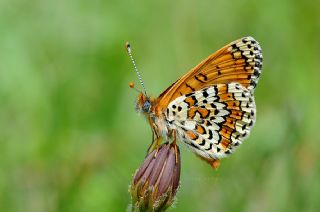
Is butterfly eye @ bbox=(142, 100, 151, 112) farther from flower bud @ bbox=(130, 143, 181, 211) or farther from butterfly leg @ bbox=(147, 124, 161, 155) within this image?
flower bud @ bbox=(130, 143, 181, 211)

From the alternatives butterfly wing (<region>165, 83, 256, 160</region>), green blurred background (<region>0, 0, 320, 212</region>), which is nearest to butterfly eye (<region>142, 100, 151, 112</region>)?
butterfly wing (<region>165, 83, 256, 160</region>)

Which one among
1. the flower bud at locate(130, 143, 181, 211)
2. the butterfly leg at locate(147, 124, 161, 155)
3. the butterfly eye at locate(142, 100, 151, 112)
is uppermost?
the butterfly eye at locate(142, 100, 151, 112)

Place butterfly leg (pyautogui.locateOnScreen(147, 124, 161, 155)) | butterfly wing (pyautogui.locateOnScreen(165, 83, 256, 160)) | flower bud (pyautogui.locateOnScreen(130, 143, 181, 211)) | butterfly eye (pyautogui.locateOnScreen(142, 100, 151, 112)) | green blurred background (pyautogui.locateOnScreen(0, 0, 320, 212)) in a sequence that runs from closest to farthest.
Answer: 1. flower bud (pyautogui.locateOnScreen(130, 143, 181, 211))
2. butterfly leg (pyautogui.locateOnScreen(147, 124, 161, 155))
3. butterfly wing (pyautogui.locateOnScreen(165, 83, 256, 160))
4. butterfly eye (pyautogui.locateOnScreen(142, 100, 151, 112))
5. green blurred background (pyautogui.locateOnScreen(0, 0, 320, 212))

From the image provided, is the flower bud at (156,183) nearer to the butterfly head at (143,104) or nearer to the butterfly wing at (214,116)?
the butterfly wing at (214,116)

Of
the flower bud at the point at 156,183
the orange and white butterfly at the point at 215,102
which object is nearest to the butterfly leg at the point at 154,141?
the orange and white butterfly at the point at 215,102

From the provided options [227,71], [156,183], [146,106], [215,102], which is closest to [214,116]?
[215,102]

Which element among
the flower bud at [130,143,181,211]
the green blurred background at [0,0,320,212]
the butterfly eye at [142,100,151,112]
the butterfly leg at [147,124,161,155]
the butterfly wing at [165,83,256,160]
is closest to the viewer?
the flower bud at [130,143,181,211]

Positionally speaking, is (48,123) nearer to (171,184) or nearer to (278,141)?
(278,141)
